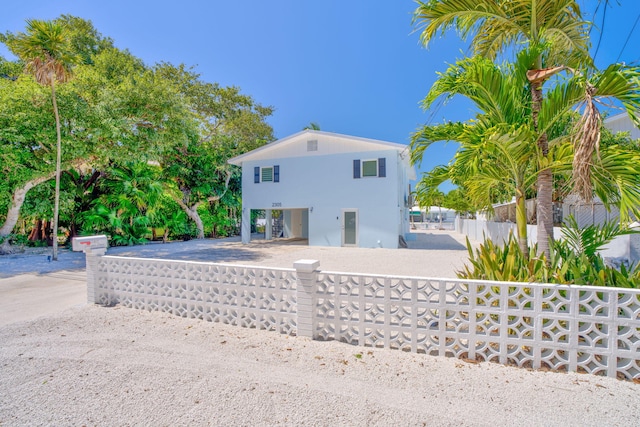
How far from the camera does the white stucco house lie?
48.4 ft

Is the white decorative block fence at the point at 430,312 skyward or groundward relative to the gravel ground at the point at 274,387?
skyward

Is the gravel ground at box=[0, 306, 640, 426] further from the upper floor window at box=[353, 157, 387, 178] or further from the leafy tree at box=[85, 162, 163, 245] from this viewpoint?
the leafy tree at box=[85, 162, 163, 245]

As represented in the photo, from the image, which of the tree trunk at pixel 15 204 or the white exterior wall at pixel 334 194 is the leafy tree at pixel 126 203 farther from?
the white exterior wall at pixel 334 194

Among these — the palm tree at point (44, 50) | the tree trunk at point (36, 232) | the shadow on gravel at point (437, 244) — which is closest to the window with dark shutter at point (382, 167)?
the shadow on gravel at point (437, 244)

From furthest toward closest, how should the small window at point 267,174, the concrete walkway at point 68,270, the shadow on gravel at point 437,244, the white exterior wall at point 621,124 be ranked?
the small window at point 267,174 → the shadow on gravel at point 437,244 → the white exterior wall at point 621,124 → the concrete walkway at point 68,270

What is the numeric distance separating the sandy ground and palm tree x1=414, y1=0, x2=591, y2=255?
6.53ft

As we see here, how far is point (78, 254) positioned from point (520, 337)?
15.2 metres

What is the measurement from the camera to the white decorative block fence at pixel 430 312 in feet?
10.0

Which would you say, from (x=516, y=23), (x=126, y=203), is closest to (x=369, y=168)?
(x=516, y=23)

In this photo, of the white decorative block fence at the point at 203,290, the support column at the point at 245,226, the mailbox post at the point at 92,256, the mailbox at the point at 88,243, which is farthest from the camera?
the support column at the point at 245,226

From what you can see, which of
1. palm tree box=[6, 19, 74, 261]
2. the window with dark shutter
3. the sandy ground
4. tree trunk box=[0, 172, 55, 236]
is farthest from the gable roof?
the sandy ground

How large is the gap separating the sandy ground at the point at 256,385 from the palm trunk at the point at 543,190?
5.35ft

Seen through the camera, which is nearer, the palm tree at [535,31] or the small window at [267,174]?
the palm tree at [535,31]

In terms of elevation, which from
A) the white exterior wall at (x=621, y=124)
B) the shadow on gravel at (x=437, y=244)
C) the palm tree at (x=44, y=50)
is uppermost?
the palm tree at (x=44, y=50)
